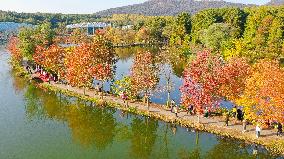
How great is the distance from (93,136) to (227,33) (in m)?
67.6

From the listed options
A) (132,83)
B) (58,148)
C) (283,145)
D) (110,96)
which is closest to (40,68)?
(110,96)

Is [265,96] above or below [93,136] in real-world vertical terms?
above

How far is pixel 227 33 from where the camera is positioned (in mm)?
101688

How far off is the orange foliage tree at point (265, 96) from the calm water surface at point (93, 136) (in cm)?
340

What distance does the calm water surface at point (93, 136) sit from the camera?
37.6 metres

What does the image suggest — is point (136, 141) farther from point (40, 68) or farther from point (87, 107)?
point (40, 68)

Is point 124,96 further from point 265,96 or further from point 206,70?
point 265,96

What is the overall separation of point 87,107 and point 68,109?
2527 mm

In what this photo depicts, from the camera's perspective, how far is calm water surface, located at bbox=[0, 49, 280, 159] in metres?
37.6

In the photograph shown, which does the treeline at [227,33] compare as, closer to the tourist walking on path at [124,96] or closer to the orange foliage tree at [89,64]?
the orange foliage tree at [89,64]

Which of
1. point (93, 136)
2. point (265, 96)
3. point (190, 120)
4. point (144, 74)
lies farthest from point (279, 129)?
point (93, 136)

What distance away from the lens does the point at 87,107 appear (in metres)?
53.1

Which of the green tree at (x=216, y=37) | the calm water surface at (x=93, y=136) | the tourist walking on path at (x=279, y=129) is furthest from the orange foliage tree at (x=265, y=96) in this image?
the green tree at (x=216, y=37)

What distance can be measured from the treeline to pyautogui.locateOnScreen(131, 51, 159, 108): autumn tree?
96.6ft
